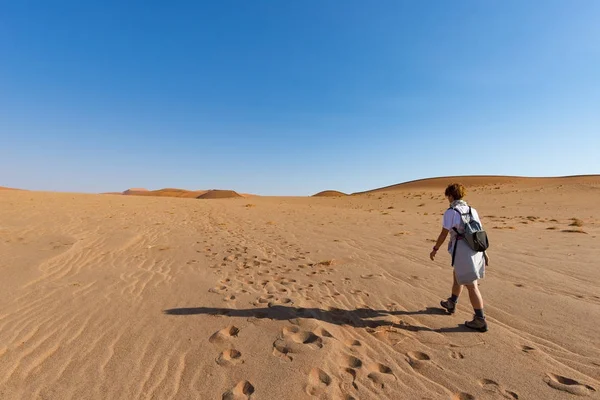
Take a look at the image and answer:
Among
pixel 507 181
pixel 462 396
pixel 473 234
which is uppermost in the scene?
pixel 507 181

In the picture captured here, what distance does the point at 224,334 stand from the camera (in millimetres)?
3711

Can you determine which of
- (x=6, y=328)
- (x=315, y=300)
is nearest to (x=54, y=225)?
(x=6, y=328)

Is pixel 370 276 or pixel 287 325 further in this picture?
pixel 370 276

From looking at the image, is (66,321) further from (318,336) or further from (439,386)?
(439,386)

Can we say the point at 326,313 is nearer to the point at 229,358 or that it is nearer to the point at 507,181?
the point at 229,358

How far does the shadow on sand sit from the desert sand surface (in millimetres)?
29

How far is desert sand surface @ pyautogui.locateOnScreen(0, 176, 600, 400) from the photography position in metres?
2.83

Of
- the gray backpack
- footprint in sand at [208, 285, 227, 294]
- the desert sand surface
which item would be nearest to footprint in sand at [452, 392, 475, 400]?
the desert sand surface

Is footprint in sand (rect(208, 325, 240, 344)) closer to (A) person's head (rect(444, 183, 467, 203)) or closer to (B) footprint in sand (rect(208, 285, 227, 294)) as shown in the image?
(B) footprint in sand (rect(208, 285, 227, 294))

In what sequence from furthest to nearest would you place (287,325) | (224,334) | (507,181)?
(507,181), (287,325), (224,334)

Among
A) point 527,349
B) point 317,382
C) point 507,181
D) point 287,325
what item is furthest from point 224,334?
point 507,181

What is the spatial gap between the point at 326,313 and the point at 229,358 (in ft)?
5.28

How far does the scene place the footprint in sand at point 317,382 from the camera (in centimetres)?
271

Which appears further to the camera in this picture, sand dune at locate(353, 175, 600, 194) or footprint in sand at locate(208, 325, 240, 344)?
sand dune at locate(353, 175, 600, 194)
